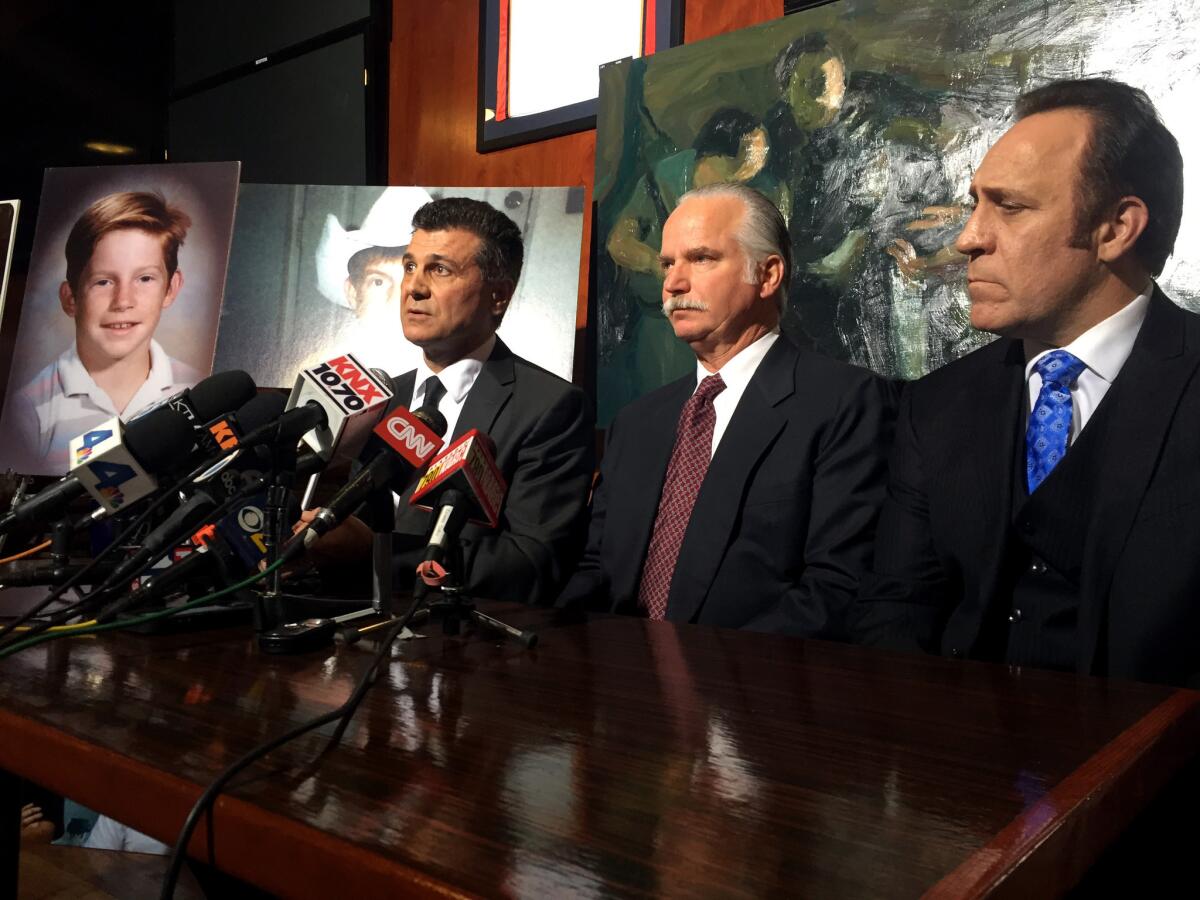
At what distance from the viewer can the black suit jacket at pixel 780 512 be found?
72.9 inches

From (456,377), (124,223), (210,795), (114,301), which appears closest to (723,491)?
(456,377)

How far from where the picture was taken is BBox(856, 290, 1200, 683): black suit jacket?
1.44m

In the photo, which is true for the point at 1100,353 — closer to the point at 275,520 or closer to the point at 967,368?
the point at 967,368

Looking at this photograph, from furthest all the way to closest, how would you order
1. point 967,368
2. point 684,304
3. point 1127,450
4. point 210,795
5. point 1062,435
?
point 684,304
point 967,368
point 1062,435
point 1127,450
point 210,795

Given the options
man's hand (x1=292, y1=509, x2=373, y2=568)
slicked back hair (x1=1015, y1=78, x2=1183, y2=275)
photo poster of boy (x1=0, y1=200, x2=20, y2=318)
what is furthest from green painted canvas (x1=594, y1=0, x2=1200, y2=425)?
photo poster of boy (x1=0, y1=200, x2=20, y2=318)

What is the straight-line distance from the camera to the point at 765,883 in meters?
0.54

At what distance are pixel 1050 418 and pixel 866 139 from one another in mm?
840

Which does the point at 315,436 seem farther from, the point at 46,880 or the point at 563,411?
the point at 563,411

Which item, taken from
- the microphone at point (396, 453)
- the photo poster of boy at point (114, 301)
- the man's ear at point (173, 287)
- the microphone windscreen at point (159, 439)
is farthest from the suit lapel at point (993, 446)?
the man's ear at point (173, 287)

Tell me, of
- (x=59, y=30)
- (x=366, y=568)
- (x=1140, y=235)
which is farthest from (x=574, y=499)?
(x=59, y=30)

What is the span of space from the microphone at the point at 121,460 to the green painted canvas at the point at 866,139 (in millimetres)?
1467

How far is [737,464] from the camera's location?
2004mm

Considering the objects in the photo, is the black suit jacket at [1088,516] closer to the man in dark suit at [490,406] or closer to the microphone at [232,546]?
the man in dark suit at [490,406]

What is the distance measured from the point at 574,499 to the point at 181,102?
10.4 ft
